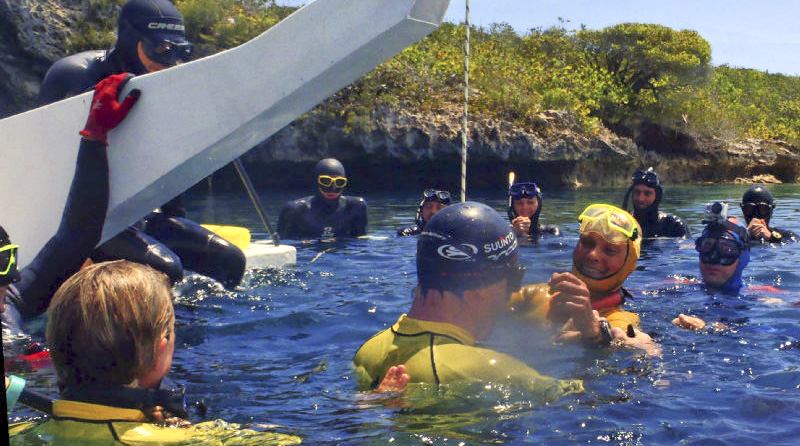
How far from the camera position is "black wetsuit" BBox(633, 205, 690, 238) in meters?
10.5

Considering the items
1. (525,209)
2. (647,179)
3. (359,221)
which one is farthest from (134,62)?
(647,179)

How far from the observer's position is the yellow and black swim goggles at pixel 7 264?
13.3 feet

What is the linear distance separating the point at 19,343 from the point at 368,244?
6.01 meters

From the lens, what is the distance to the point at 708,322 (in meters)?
6.18

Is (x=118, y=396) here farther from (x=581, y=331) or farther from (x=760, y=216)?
(x=760, y=216)

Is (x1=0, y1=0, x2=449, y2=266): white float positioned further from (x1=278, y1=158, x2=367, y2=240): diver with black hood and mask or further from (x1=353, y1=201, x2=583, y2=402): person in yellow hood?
(x1=278, y1=158, x2=367, y2=240): diver with black hood and mask

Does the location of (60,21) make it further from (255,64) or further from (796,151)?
(796,151)

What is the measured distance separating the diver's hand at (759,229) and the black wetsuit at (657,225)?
27.7 inches

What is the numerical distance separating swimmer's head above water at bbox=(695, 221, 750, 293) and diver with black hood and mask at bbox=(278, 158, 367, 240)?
16.8 ft

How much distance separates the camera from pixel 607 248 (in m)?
5.14

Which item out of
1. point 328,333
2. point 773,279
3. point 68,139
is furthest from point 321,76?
point 773,279

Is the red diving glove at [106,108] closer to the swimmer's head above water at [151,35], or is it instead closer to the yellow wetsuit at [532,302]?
the swimmer's head above water at [151,35]

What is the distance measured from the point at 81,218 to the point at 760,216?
26.8 feet

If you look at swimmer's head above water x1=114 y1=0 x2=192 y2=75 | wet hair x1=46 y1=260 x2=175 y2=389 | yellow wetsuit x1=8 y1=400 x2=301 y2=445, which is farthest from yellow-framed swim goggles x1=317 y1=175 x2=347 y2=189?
wet hair x1=46 y1=260 x2=175 y2=389
